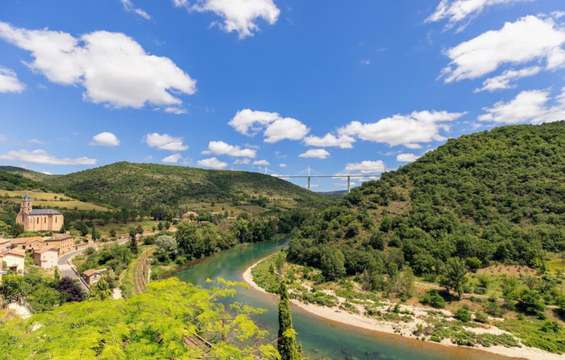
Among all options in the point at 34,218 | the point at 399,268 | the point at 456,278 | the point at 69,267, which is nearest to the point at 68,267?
the point at 69,267

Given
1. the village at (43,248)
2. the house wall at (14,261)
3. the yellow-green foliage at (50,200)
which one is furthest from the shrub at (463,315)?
the yellow-green foliage at (50,200)

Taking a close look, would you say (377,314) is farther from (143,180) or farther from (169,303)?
(143,180)

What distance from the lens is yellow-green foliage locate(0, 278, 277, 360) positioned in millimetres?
8609

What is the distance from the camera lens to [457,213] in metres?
51.8

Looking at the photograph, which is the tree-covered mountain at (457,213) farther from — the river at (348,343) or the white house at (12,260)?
the white house at (12,260)

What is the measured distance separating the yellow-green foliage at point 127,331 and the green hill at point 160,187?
10588 cm

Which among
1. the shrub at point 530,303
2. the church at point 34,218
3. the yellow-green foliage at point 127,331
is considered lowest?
the shrub at point 530,303

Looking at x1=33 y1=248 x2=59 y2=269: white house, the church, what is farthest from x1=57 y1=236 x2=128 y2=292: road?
the church

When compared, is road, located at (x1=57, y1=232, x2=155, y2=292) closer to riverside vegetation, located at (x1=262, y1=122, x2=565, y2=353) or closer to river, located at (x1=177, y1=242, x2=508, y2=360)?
river, located at (x1=177, y1=242, x2=508, y2=360)

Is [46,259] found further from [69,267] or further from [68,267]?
[69,267]

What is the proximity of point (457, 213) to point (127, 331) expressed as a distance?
5563cm

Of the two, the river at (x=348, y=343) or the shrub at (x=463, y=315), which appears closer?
the river at (x=348, y=343)

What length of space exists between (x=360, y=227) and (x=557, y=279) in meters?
27.0

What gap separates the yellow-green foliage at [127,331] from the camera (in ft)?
28.2
